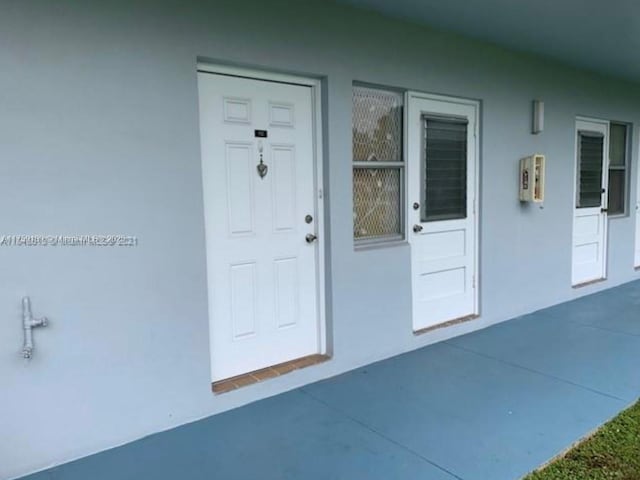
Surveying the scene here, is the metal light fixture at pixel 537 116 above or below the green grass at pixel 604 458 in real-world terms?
above

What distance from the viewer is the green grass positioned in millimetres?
2186

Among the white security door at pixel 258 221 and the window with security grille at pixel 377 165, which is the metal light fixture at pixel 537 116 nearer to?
the window with security grille at pixel 377 165

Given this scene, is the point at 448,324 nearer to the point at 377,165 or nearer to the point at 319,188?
the point at 377,165

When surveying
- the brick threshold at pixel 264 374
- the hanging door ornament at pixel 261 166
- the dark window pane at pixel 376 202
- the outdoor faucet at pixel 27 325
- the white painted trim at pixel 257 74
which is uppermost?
the white painted trim at pixel 257 74

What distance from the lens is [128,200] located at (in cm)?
248

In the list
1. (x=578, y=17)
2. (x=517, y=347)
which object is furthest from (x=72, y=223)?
(x=578, y=17)

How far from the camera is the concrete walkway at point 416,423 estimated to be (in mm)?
2299

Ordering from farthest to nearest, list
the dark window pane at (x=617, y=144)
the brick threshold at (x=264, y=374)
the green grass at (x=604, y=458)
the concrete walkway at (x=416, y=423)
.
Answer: the dark window pane at (x=617, y=144) → the brick threshold at (x=264, y=374) → the concrete walkway at (x=416, y=423) → the green grass at (x=604, y=458)

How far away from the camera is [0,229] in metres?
2.17

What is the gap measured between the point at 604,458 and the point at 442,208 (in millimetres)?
2253

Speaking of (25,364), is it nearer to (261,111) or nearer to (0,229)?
(0,229)

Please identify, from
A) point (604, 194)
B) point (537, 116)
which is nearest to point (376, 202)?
point (537, 116)

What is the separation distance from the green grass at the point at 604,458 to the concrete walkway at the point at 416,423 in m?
0.07

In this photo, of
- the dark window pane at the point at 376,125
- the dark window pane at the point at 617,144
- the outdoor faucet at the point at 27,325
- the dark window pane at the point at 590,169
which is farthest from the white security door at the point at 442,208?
the dark window pane at the point at 617,144
